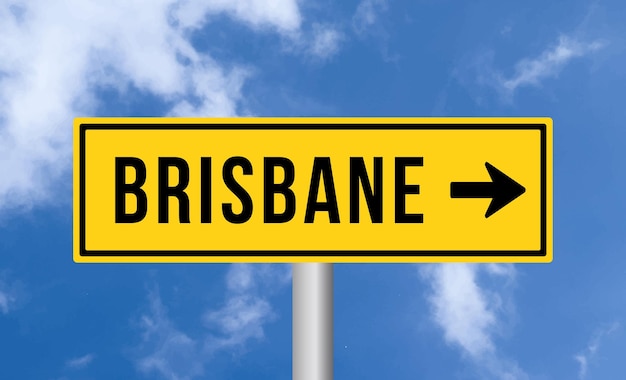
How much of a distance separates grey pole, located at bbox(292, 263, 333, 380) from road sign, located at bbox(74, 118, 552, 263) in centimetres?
8

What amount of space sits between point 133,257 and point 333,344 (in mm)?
1029

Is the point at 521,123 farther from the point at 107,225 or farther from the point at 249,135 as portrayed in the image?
the point at 107,225

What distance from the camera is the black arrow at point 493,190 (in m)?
Result: 6.41

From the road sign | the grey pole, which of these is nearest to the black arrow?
the road sign

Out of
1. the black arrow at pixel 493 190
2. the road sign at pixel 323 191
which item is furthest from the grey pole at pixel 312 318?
the black arrow at pixel 493 190

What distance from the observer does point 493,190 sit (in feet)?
21.0

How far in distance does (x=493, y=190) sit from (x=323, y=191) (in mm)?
795

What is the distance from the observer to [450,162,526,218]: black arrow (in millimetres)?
6406

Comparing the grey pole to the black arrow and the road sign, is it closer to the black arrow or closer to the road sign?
the road sign

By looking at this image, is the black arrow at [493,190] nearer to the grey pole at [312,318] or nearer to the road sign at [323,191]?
the road sign at [323,191]

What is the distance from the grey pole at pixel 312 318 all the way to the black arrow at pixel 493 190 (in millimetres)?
707

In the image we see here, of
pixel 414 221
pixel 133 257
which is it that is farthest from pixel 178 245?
pixel 414 221

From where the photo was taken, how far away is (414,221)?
21.0ft

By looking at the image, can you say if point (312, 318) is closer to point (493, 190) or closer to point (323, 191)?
point (323, 191)
